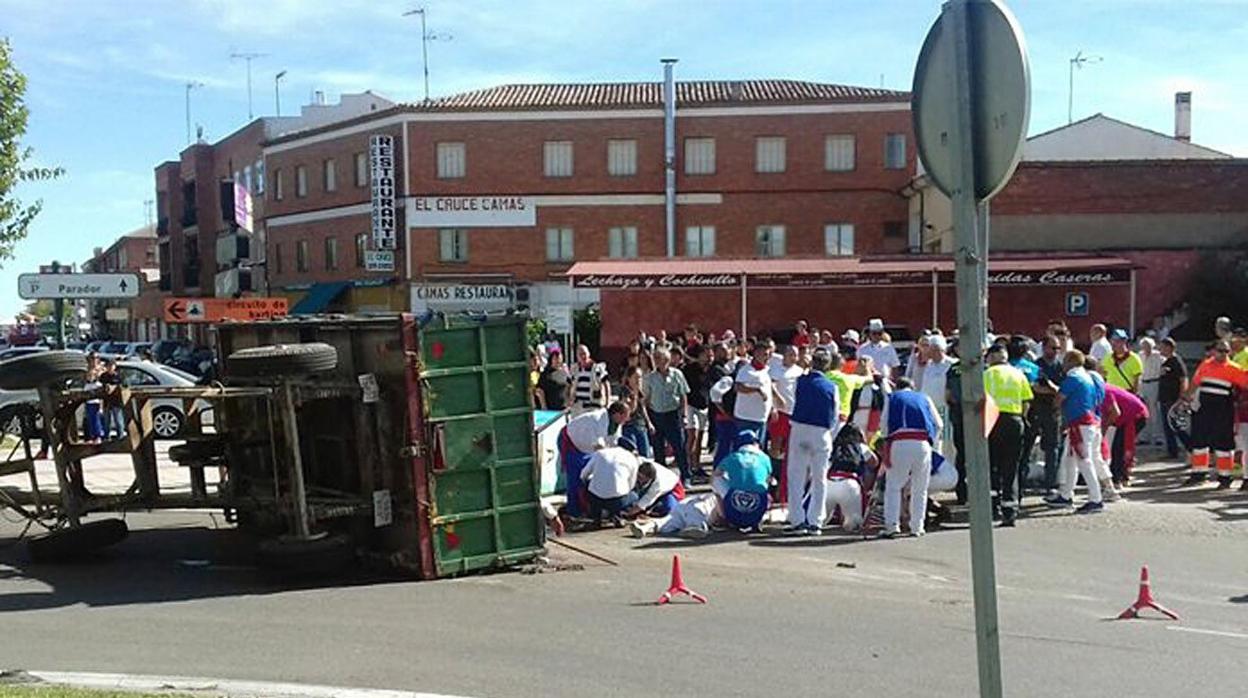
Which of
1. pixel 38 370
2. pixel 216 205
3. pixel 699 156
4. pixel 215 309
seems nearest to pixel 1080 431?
pixel 38 370

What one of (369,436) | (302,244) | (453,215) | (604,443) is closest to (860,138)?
(453,215)

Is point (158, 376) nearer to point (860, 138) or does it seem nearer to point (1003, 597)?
point (1003, 597)

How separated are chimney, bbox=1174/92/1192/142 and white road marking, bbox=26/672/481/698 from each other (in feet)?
170

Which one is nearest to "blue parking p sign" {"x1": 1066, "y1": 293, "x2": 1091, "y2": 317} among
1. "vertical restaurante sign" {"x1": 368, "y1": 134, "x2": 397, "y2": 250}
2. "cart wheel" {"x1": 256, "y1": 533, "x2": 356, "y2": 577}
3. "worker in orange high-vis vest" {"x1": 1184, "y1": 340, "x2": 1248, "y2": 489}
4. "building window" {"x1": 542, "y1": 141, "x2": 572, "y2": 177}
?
"worker in orange high-vis vest" {"x1": 1184, "y1": 340, "x2": 1248, "y2": 489}

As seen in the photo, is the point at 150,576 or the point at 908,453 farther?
the point at 908,453

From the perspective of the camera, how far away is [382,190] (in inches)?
1809

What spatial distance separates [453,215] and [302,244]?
10.9 metres

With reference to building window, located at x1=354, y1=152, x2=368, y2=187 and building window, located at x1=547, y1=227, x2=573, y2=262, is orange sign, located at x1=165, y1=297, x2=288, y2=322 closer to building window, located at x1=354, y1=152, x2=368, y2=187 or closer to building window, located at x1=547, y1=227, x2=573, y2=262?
building window, located at x1=547, y1=227, x2=573, y2=262

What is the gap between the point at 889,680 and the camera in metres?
6.37

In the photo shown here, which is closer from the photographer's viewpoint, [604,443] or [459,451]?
[459,451]

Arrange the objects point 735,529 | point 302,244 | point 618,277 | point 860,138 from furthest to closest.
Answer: point 302,244 → point 860,138 → point 618,277 → point 735,529

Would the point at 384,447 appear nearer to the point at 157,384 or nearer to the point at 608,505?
the point at 608,505

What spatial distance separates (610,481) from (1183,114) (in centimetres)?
4714

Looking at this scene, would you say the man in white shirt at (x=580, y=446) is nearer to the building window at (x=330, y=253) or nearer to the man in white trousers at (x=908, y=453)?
the man in white trousers at (x=908, y=453)
